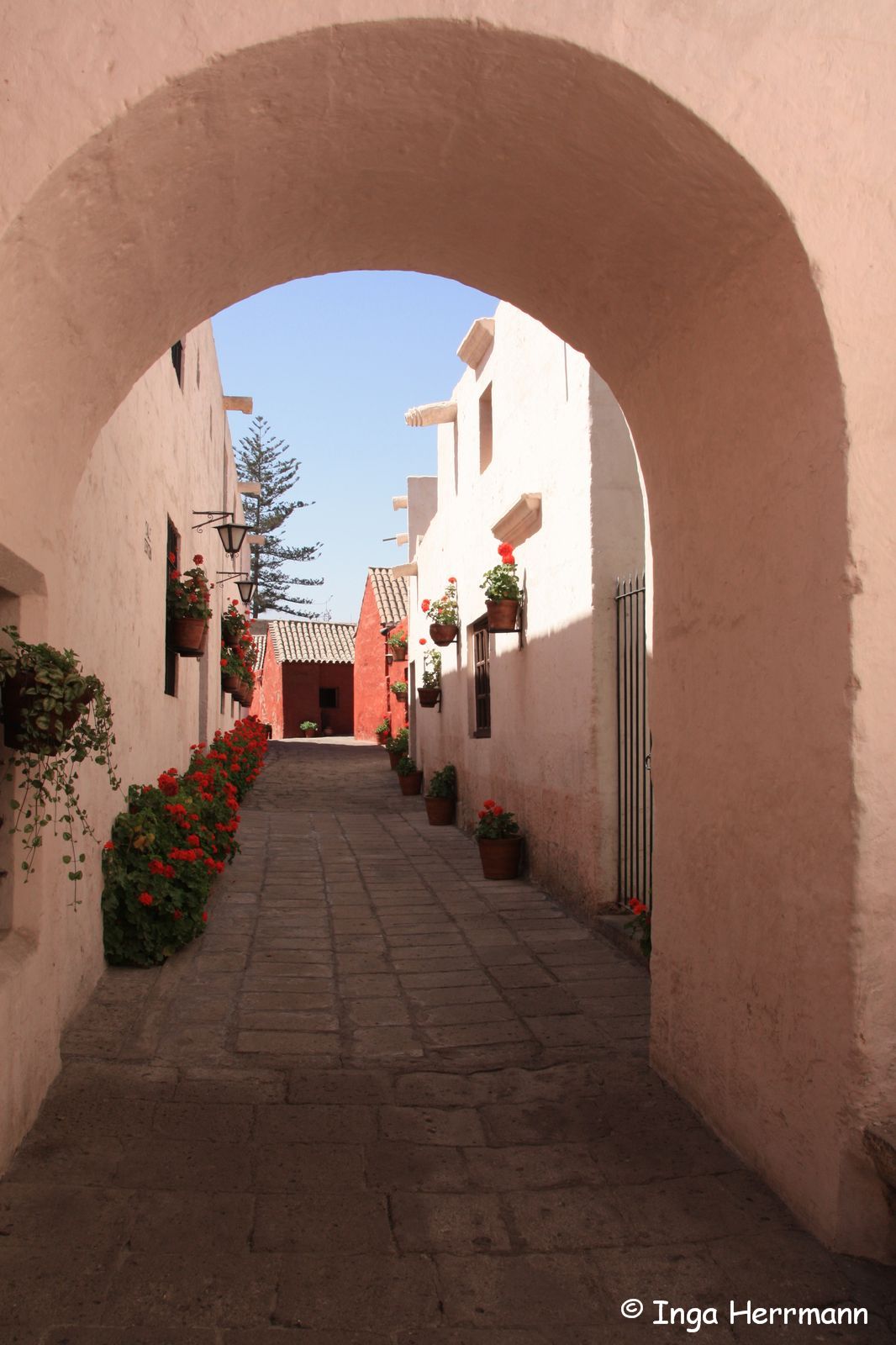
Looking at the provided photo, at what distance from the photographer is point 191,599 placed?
7.23 metres

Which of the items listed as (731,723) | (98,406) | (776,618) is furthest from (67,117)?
(731,723)

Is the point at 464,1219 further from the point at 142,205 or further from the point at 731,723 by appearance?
the point at 142,205

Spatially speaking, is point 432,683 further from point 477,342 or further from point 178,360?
point 178,360

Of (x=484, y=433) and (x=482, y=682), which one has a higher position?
(x=484, y=433)

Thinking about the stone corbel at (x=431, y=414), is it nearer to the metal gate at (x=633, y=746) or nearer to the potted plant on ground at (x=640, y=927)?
the metal gate at (x=633, y=746)

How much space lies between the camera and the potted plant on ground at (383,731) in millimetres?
20578

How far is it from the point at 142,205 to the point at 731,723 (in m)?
2.32

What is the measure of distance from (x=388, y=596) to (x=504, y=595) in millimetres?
16056

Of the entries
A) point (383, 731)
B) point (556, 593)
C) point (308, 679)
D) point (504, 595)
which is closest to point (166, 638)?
point (504, 595)

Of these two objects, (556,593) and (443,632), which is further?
(443,632)

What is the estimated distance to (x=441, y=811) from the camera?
11.3 m

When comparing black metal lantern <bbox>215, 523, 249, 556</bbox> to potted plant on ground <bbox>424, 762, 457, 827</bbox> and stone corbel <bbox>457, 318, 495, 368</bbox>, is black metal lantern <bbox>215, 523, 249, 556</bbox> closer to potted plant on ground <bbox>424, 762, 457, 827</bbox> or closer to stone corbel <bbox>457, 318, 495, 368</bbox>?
stone corbel <bbox>457, 318, 495, 368</bbox>

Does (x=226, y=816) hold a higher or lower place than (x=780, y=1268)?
higher

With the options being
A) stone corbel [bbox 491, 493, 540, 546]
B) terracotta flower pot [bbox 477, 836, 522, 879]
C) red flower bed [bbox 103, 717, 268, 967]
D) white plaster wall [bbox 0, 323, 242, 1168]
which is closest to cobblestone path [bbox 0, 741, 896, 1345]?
red flower bed [bbox 103, 717, 268, 967]
